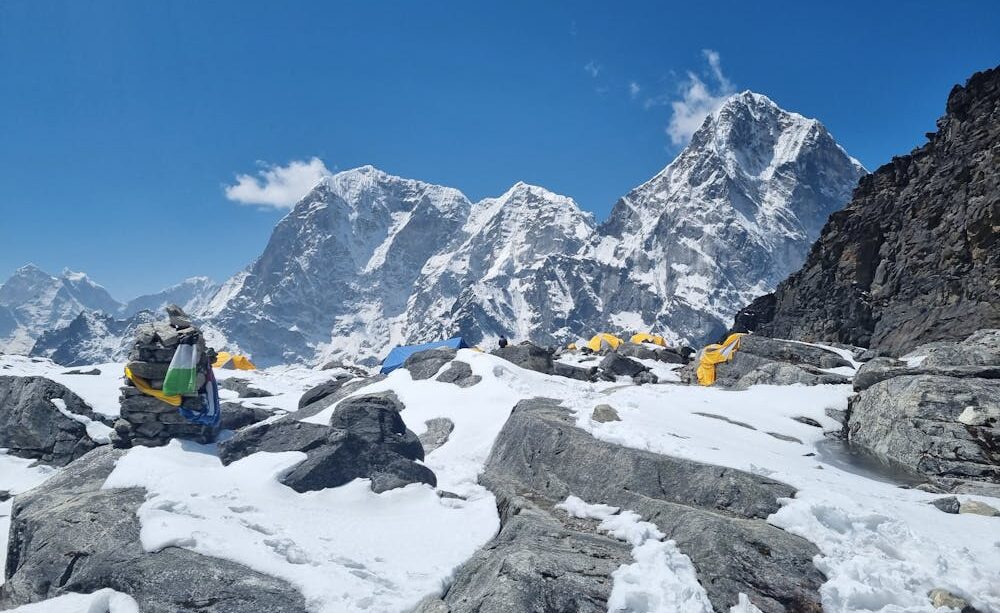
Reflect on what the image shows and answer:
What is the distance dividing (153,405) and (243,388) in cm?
1304

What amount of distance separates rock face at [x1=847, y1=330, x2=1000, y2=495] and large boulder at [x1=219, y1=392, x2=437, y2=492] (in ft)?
39.3

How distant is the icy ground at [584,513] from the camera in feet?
23.1

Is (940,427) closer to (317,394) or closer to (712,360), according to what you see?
(712,360)

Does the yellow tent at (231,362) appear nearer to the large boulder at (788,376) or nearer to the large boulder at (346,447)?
the large boulder at (346,447)

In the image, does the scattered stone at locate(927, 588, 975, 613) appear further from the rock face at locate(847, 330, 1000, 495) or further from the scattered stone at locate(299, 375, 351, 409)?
the scattered stone at locate(299, 375, 351, 409)

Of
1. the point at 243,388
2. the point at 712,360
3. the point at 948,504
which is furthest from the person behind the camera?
the point at 712,360

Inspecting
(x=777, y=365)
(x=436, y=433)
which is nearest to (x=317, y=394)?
(x=436, y=433)

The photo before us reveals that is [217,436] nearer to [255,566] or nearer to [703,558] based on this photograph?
[255,566]

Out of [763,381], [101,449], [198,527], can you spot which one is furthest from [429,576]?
[763,381]

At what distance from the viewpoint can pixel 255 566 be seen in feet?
27.7

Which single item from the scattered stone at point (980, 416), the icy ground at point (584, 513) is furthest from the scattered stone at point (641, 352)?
the scattered stone at point (980, 416)

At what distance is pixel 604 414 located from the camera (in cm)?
1455

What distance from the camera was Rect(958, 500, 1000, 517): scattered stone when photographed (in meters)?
9.11

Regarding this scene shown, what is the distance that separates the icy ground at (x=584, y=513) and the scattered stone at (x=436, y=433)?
0.46 meters
